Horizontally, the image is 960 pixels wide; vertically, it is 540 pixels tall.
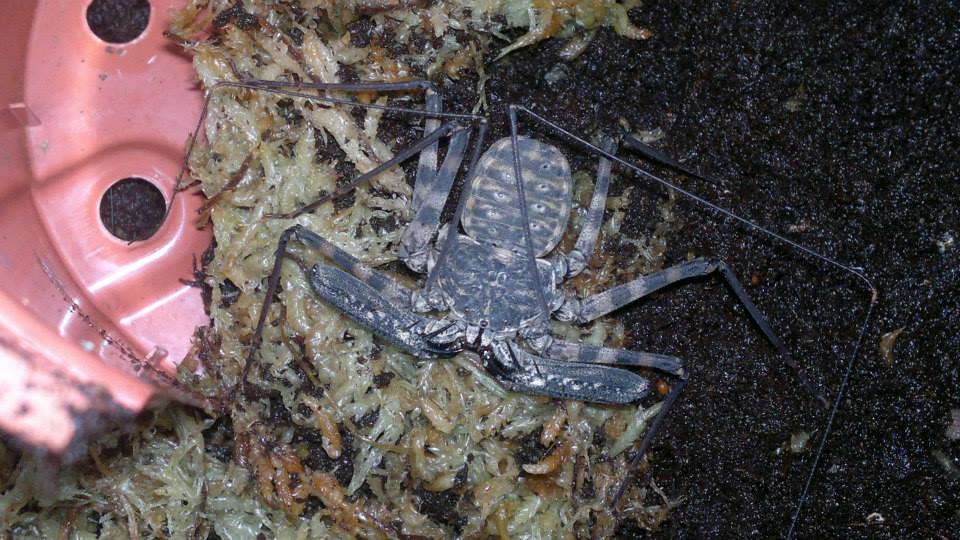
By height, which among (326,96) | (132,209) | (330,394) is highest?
(326,96)

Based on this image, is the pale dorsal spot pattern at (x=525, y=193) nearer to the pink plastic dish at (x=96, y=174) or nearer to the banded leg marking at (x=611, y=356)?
the banded leg marking at (x=611, y=356)

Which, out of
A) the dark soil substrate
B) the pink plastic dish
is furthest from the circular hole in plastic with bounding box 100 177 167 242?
the dark soil substrate

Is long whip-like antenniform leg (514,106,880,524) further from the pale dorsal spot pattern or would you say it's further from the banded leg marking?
the banded leg marking

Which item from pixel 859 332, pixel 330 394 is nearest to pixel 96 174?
pixel 330 394

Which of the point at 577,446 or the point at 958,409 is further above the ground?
the point at 958,409

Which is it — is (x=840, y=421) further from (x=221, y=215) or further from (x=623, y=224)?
(x=221, y=215)

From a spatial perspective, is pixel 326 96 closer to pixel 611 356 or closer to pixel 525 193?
pixel 525 193

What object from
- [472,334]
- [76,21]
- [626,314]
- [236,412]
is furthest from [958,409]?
[76,21]
